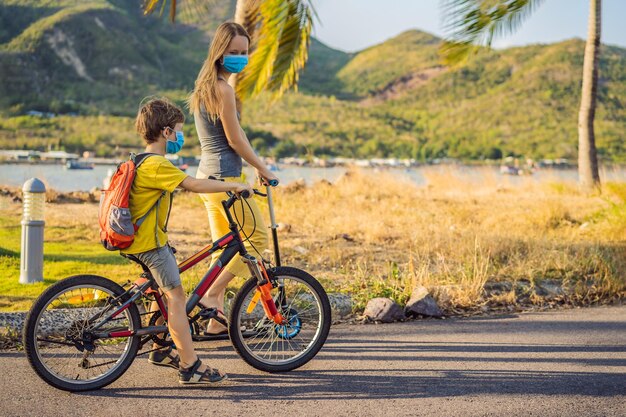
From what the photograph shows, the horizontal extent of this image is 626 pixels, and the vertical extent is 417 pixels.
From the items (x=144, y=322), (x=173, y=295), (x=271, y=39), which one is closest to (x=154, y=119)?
(x=173, y=295)

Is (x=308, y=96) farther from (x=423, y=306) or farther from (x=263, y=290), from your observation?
(x=263, y=290)

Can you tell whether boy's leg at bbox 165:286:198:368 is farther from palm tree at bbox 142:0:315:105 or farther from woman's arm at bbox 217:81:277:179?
palm tree at bbox 142:0:315:105

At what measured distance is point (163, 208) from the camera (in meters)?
4.34

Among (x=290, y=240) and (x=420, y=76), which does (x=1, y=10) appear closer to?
(x=420, y=76)

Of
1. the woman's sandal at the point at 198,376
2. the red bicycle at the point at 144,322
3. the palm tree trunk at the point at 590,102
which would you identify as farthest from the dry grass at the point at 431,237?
the woman's sandal at the point at 198,376

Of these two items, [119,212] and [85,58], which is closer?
[119,212]

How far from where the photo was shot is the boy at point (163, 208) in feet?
→ 13.8

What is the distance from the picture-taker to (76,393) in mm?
4266

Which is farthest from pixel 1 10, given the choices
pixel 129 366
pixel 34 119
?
pixel 129 366

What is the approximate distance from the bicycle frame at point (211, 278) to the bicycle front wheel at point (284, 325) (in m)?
0.07

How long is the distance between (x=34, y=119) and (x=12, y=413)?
56.7 meters

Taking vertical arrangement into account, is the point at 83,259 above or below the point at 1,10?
below

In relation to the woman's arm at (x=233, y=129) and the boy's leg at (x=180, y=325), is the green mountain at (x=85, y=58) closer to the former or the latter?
the woman's arm at (x=233, y=129)

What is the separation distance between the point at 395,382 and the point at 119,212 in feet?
6.28
